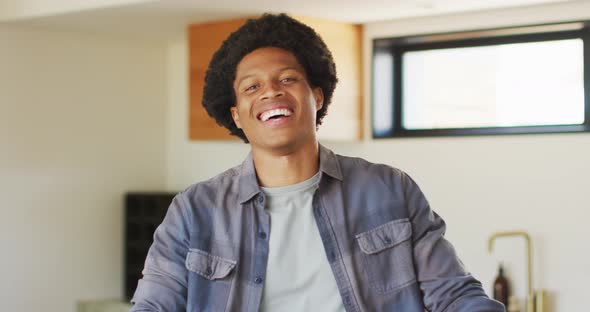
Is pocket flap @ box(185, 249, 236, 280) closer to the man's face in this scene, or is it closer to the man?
the man

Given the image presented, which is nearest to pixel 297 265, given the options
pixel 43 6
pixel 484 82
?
pixel 484 82

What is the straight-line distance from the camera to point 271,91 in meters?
2.12

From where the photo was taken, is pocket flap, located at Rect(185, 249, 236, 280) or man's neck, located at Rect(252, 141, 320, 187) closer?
pocket flap, located at Rect(185, 249, 236, 280)

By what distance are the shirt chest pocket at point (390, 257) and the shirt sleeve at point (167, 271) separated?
0.38 m

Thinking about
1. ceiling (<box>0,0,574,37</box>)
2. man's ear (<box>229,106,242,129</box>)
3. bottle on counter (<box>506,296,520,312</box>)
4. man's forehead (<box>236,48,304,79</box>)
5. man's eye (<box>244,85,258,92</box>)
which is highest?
ceiling (<box>0,0,574,37</box>)

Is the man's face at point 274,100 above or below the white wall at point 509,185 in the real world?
above

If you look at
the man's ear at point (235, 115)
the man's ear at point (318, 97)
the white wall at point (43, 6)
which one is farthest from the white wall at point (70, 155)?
the man's ear at point (318, 97)

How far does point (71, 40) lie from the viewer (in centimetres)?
579

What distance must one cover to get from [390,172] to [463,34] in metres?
2.87

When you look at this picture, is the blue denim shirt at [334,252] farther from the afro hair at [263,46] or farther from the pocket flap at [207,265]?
the afro hair at [263,46]

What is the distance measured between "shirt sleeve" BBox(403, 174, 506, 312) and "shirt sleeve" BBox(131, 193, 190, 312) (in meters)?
0.49

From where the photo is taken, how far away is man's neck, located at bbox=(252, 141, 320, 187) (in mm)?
2156

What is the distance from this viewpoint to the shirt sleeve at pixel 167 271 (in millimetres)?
2016

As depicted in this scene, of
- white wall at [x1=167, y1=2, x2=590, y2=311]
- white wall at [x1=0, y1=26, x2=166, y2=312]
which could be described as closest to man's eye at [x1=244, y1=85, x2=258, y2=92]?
white wall at [x1=167, y1=2, x2=590, y2=311]
